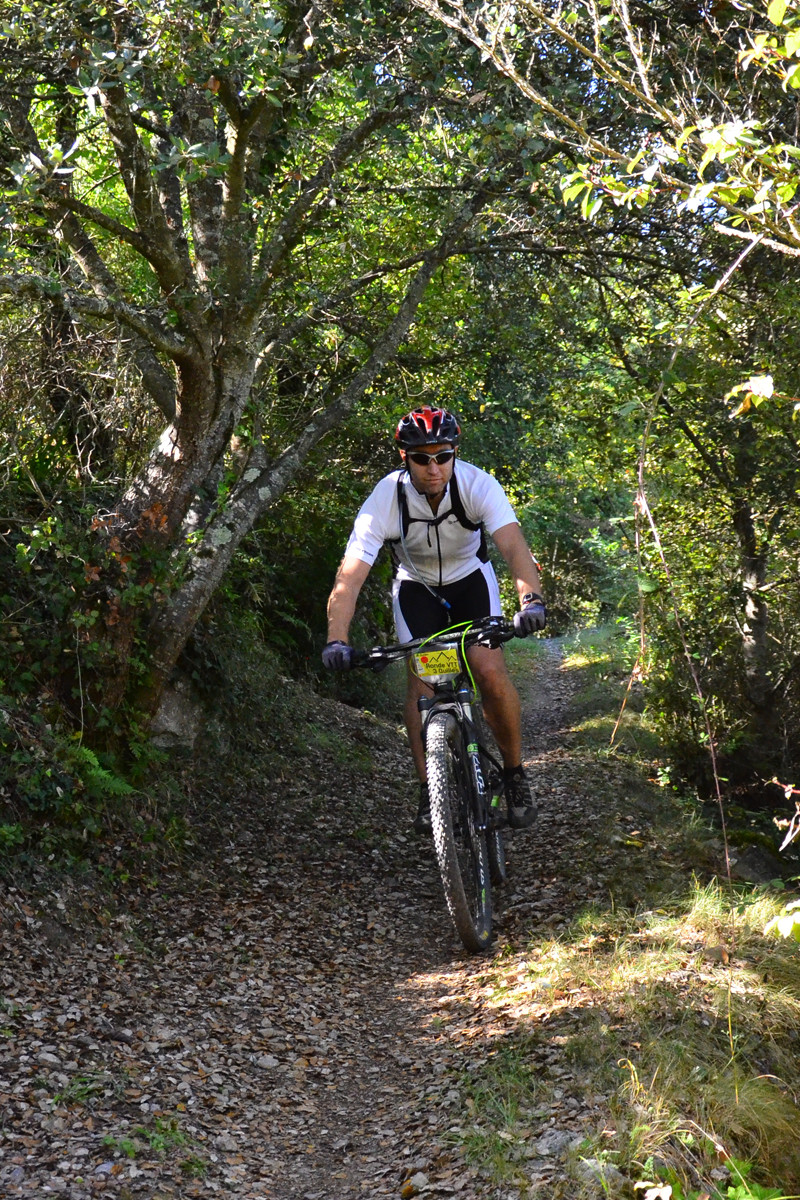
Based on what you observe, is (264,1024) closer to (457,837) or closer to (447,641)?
(457,837)

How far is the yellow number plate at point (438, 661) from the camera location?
5246 mm

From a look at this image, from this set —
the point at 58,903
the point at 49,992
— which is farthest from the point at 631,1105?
the point at 58,903

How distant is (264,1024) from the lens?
488cm

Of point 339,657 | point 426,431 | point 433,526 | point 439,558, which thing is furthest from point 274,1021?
point 426,431

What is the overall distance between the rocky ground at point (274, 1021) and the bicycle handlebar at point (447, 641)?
5.37 feet

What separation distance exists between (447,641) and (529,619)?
612mm

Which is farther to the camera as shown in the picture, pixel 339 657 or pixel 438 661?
pixel 438 661

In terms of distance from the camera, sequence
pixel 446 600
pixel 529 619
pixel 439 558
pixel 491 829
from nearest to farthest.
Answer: pixel 529 619 → pixel 491 829 → pixel 439 558 → pixel 446 600

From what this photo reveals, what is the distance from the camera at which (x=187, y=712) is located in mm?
7586

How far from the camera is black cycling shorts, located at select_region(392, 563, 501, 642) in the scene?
579 centimetres

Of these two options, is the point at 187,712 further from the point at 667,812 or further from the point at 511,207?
the point at 511,207

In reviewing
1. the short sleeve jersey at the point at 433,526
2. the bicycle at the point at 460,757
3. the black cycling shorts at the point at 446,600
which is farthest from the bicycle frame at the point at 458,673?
the short sleeve jersey at the point at 433,526

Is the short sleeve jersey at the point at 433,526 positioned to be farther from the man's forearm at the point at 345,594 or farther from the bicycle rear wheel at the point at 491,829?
the bicycle rear wheel at the point at 491,829

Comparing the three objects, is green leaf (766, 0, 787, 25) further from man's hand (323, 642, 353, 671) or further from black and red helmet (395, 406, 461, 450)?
man's hand (323, 642, 353, 671)
